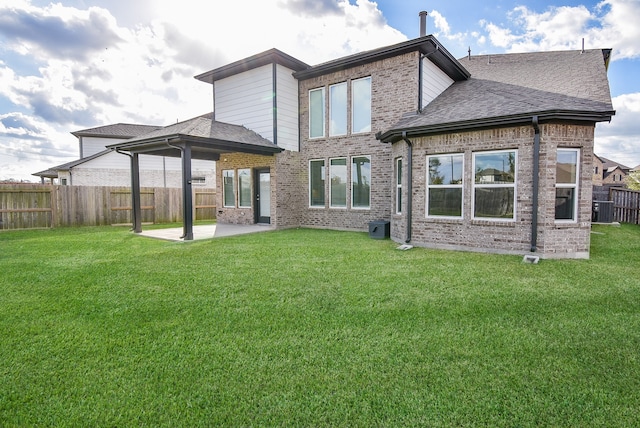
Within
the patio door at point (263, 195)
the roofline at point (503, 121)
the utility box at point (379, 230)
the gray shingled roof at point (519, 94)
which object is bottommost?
the utility box at point (379, 230)

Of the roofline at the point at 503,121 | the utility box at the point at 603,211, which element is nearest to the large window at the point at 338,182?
the roofline at the point at 503,121

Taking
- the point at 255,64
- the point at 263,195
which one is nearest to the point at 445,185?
the point at 263,195

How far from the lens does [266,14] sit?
9.72 m

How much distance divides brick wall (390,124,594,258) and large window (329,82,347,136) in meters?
4.50

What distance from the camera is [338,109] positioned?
480 inches

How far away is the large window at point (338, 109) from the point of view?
12.0 metres

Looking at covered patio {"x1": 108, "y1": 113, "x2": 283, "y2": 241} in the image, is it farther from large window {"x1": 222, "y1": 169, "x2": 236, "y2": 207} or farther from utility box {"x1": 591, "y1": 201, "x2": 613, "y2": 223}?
utility box {"x1": 591, "y1": 201, "x2": 613, "y2": 223}

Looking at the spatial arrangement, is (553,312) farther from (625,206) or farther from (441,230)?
(625,206)

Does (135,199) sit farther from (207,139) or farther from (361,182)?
(361,182)

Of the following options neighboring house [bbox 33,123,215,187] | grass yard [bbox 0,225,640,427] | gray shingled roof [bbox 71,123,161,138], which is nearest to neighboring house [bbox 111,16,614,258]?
grass yard [bbox 0,225,640,427]

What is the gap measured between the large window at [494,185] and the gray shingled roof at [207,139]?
22.6 ft

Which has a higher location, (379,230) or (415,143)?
(415,143)

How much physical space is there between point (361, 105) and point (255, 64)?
4.39m

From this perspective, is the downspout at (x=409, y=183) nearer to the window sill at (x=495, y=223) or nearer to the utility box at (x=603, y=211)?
the window sill at (x=495, y=223)
